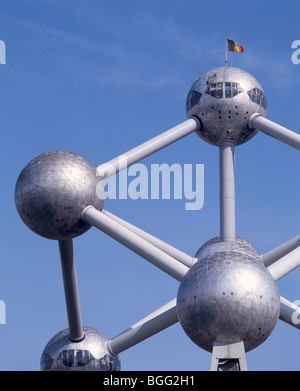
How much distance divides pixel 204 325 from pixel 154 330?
4.83 metres

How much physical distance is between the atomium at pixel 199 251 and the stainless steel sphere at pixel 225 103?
3cm

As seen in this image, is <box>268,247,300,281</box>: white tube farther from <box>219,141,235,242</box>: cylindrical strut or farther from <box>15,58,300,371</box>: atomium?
<box>219,141,235,242</box>: cylindrical strut

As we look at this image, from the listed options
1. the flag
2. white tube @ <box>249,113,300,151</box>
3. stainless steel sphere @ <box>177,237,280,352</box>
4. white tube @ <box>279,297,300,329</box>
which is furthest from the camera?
the flag

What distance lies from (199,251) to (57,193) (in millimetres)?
6348

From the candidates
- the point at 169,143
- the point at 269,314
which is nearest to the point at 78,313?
the point at 169,143

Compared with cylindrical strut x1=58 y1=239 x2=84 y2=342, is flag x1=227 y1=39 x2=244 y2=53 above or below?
above

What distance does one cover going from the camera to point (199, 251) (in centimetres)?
3306

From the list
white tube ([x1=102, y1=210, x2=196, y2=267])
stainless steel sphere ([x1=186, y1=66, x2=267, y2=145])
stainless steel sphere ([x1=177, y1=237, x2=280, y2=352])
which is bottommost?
stainless steel sphere ([x1=177, y1=237, x2=280, y2=352])

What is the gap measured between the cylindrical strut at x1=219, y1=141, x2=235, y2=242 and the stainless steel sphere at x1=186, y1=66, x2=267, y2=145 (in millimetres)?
452

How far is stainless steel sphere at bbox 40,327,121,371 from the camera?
107 ft

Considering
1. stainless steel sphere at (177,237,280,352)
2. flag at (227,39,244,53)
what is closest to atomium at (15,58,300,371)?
stainless steel sphere at (177,237,280,352)

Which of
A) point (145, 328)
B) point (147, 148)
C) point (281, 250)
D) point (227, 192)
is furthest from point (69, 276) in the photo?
point (281, 250)

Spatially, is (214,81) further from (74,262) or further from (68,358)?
(68,358)

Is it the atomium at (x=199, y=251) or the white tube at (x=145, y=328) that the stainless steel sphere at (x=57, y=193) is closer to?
the atomium at (x=199, y=251)
